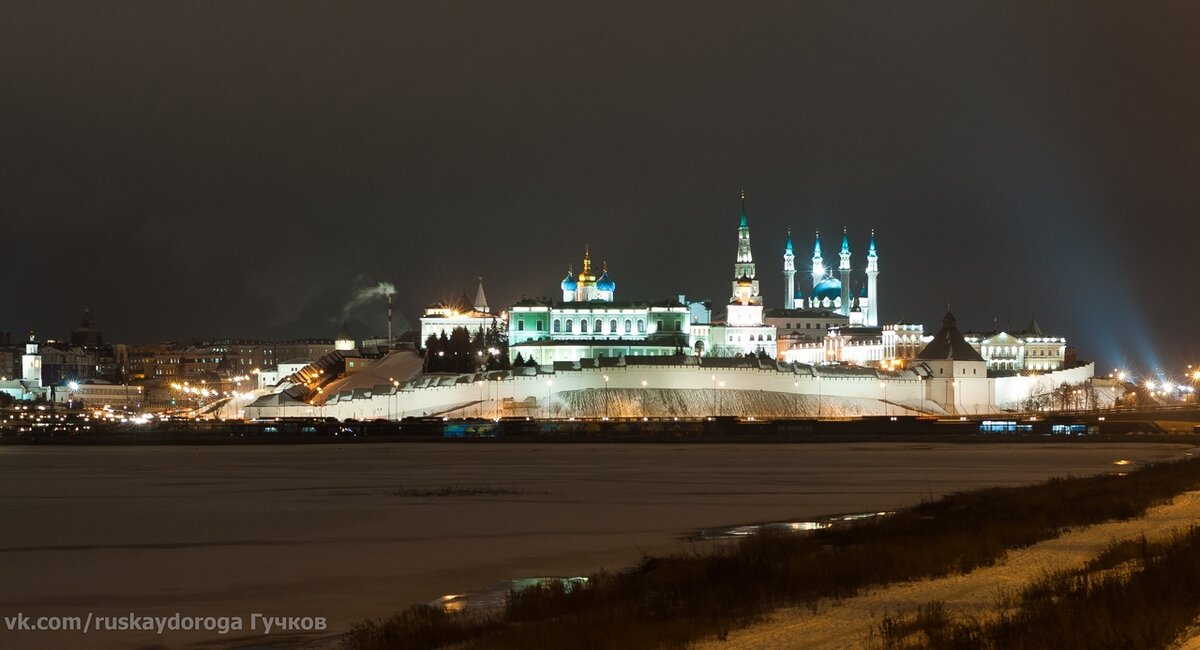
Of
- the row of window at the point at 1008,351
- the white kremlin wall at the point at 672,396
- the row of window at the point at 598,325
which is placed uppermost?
the row of window at the point at 598,325

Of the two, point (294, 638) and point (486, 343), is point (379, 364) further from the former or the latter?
point (294, 638)

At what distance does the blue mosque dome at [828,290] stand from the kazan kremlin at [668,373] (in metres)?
26.7

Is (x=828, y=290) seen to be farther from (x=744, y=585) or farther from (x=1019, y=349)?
(x=744, y=585)

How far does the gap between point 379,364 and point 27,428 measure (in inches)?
1245

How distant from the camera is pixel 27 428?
7494cm

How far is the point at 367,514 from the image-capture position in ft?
86.5

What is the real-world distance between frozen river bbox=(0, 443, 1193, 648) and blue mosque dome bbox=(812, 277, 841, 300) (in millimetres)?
106620

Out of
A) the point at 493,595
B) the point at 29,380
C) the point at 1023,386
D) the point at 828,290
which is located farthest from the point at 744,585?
the point at 29,380

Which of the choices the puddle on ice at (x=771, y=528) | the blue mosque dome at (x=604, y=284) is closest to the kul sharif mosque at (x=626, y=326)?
the blue mosque dome at (x=604, y=284)

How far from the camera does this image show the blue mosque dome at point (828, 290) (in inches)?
6186

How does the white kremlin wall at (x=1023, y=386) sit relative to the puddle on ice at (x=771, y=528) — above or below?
above

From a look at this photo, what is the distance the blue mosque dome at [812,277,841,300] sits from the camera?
157 metres

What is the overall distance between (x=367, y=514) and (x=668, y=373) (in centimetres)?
6148

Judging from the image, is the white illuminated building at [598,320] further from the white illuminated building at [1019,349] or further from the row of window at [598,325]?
the white illuminated building at [1019,349]
